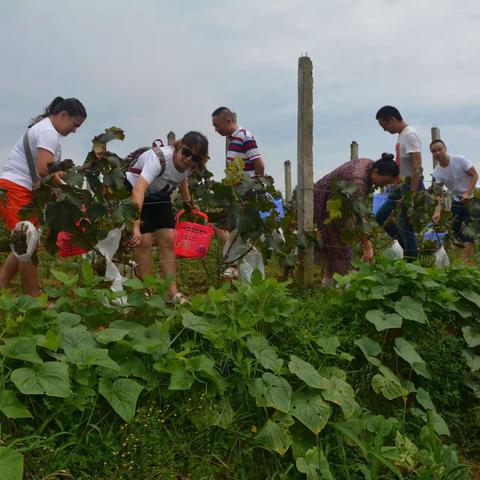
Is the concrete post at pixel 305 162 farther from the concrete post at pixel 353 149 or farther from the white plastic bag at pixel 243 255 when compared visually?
the concrete post at pixel 353 149

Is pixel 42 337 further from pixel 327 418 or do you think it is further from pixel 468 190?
pixel 468 190

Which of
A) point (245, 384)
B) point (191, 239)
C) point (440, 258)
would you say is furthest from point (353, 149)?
point (245, 384)

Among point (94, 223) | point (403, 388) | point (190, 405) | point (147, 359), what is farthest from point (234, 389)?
point (94, 223)

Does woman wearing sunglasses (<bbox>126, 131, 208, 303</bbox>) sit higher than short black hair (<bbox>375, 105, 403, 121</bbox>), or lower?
lower

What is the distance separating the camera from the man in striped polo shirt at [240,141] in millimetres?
4906

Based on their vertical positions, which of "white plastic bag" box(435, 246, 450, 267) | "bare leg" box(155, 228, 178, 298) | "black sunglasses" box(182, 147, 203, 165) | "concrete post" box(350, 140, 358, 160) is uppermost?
"concrete post" box(350, 140, 358, 160)

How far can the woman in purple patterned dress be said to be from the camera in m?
4.39

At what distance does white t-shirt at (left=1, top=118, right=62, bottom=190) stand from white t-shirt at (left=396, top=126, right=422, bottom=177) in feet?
9.25

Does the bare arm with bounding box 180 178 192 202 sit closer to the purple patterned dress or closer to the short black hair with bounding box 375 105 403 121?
the purple patterned dress

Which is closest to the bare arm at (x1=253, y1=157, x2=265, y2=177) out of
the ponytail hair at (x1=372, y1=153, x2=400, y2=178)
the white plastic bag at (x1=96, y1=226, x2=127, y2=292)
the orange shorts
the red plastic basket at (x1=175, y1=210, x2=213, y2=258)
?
the red plastic basket at (x1=175, y1=210, x2=213, y2=258)

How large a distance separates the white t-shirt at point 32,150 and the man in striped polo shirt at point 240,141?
1.61 meters

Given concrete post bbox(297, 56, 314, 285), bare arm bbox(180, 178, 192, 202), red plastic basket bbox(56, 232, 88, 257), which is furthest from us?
bare arm bbox(180, 178, 192, 202)

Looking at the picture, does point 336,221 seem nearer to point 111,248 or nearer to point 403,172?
point 403,172

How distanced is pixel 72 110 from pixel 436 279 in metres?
2.44
